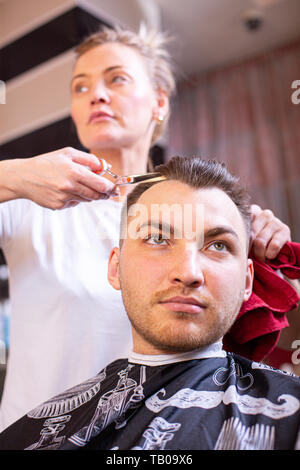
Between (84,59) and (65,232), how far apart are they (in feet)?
1.74

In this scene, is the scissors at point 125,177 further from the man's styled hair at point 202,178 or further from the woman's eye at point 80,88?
the woman's eye at point 80,88

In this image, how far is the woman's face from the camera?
3.81 ft

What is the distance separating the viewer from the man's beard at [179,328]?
2.83ft

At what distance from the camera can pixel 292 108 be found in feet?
8.50

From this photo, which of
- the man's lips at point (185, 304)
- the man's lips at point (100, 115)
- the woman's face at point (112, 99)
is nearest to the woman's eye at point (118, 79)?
the woman's face at point (112, 99)

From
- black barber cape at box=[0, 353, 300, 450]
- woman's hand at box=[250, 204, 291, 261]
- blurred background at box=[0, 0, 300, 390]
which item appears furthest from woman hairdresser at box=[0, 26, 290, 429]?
blurred background at box=[0, 0, 300, 390]

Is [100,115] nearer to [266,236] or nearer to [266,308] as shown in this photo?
[266,236]

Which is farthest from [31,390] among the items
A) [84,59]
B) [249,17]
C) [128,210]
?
[249,17]

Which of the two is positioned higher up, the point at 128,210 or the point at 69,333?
the point at 128,210

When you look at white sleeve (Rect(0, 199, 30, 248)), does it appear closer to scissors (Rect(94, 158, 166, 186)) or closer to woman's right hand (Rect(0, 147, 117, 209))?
woman's right hand (Rect(0, 147, 117, 209))

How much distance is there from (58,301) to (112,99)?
0.58 m
